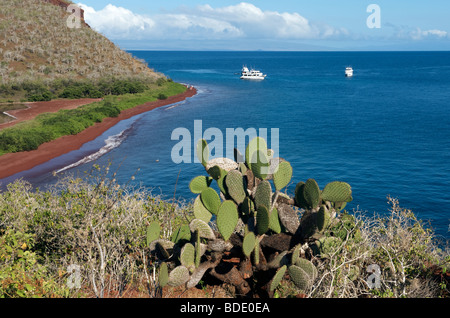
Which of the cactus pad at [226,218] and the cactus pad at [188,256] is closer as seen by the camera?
the cactus pad at [226,218]

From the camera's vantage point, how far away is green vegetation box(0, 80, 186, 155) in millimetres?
32222

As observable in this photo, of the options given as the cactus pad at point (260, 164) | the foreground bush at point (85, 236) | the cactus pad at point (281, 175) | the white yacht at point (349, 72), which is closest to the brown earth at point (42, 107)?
the foreground bush at point (85, 236)

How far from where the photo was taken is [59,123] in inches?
1517

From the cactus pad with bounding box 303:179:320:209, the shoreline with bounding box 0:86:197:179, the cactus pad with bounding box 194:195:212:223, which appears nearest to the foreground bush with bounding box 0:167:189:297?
the cactus pad with bounding box 194:195:212:223

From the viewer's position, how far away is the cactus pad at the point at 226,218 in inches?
262

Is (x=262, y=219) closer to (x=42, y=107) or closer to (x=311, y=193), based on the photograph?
(x=311, y=193)

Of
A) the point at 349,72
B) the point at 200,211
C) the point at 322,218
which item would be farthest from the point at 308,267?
the point at 349,72

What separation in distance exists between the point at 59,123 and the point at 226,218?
35.7 meters

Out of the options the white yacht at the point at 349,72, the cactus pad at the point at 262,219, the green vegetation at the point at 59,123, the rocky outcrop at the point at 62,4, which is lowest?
the green vegetation at the point at 59,123

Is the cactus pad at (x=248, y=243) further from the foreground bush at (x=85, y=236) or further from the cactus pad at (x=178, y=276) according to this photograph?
the foreground bush at (x=85, y=236)

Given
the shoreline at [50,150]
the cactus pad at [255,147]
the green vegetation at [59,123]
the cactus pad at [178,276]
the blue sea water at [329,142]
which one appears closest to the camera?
the cactus pad at [178,276]

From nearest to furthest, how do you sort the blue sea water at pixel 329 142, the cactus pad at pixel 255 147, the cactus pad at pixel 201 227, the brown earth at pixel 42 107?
the cactus pad at pixel 201 227 → the cactus pad at pixel 255 147 → the blue sea water at pixel 329 142 → the brown earth at pixel 42 107

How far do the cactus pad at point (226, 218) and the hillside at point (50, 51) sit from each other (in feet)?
177
